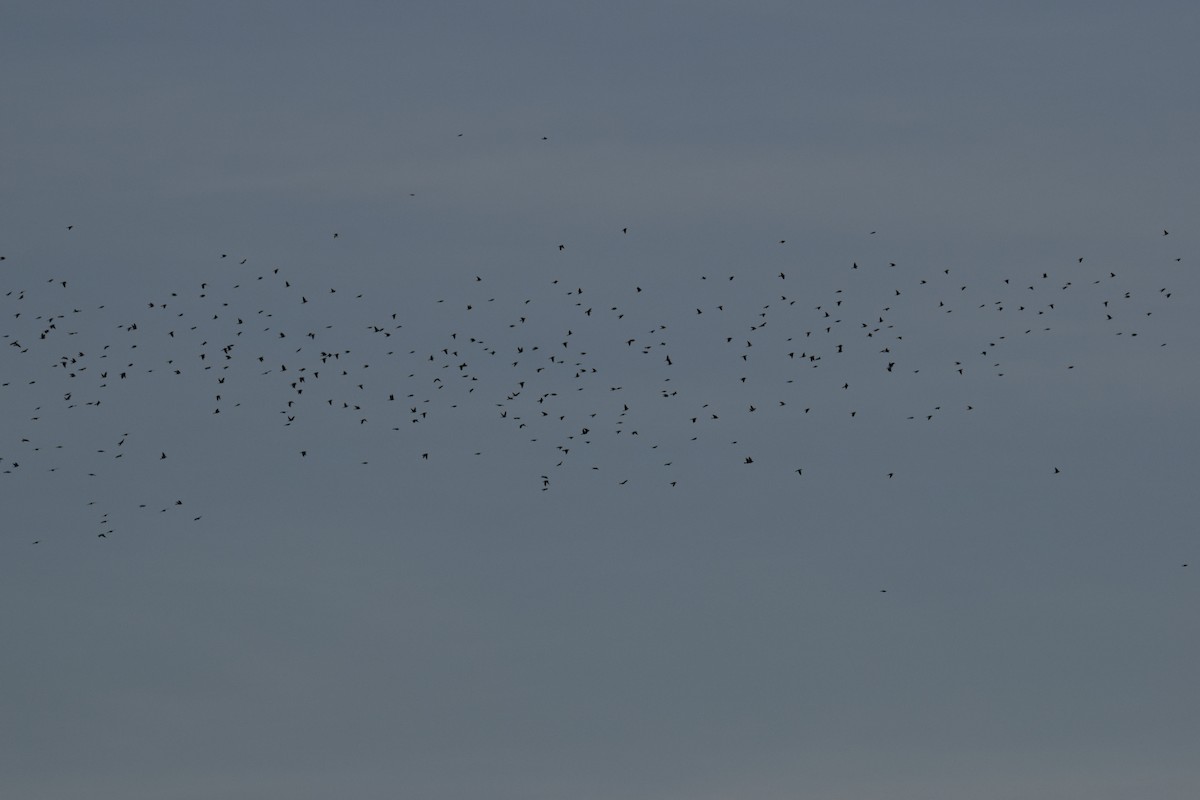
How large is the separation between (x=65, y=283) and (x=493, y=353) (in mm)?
18763

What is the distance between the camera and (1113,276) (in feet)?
234

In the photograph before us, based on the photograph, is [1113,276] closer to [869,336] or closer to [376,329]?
[869,336]

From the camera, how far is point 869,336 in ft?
246

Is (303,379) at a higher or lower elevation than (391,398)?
higher

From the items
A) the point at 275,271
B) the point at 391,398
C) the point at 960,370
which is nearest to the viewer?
the point at 391,398

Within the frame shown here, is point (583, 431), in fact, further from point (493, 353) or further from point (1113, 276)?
point (1113, 276)

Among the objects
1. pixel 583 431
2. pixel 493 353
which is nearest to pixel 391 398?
pixel 493 353

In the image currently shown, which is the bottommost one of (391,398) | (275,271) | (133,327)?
(391,398)

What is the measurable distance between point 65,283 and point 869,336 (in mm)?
35013

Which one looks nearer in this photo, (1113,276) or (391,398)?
(391,398)

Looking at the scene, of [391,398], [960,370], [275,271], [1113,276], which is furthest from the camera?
[960,370]

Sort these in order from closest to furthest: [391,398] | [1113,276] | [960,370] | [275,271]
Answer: [391,398] → [1113,276] → [275,271] → [960,370]

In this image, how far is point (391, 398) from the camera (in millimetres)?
66750

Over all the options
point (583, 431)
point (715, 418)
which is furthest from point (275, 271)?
point (715, 418)
